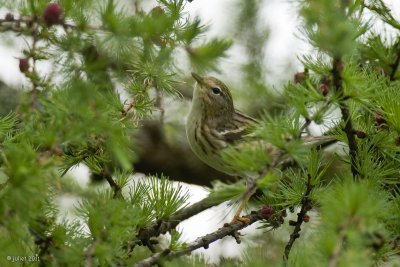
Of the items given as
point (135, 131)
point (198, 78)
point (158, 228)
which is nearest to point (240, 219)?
point (158, 228)

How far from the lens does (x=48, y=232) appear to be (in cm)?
232

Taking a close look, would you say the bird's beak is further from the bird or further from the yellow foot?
the yellow foot

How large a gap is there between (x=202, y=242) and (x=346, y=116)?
2.60ft

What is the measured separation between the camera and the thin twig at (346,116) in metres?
2.19

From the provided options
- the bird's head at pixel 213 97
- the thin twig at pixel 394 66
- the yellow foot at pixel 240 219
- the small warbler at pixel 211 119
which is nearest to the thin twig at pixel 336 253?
the thin twig at pixel 394 66

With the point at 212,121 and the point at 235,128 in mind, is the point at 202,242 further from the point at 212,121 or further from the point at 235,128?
the point at 212,121

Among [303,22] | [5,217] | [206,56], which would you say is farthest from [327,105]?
[5,217]

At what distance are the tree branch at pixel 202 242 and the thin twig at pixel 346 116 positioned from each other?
1.78ft

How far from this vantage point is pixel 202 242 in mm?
2809

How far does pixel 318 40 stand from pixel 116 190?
1115mm

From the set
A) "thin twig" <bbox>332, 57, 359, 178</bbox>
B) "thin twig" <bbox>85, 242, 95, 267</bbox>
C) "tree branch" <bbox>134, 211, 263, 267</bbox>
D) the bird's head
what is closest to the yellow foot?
"tree branch" <bbox>134, 211, 263, 267</bbox>

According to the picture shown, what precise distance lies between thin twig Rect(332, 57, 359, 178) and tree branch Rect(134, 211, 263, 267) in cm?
54

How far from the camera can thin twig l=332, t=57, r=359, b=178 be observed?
219cm

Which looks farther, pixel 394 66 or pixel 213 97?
pixel 213 97
